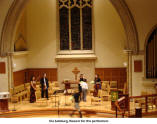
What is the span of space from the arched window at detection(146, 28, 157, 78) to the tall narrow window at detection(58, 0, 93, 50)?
4.36 meters

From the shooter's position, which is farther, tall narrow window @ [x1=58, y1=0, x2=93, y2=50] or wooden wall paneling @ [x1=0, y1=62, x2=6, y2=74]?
tall narrow window @ [x1=58, y1=0, x2=93, y2=50]

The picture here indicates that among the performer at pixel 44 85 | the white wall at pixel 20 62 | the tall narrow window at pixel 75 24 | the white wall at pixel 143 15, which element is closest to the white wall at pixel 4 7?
the white wall at pixel 20 62

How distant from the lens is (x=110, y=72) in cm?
1653

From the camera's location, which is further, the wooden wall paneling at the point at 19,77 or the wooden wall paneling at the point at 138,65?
the wooden wall paneling at the point at 19,77

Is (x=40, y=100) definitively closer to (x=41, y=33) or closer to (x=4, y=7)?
(x=4, y=7)

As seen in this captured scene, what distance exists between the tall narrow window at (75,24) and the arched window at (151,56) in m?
4.36

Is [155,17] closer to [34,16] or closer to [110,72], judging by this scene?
[110,72]

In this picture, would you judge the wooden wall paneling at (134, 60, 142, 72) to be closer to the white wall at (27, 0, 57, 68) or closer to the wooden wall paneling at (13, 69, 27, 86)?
the white wall at (27, 0, 57, 68)

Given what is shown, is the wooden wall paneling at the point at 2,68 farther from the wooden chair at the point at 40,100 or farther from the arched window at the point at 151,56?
the arched window at the point at 151,56

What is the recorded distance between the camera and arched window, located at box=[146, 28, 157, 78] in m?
13.2

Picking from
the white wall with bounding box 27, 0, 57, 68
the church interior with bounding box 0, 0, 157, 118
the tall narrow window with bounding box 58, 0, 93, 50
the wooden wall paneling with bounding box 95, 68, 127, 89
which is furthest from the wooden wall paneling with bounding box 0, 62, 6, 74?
the wooden wall paneling with bounding box 95, 68, 127, 89

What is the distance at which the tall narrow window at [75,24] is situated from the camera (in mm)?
16672

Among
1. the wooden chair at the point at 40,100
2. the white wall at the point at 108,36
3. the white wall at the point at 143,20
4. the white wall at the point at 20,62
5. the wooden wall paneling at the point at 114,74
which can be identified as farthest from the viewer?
the wooden wall paneling at the point at 114,74

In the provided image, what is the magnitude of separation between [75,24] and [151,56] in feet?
18.0
